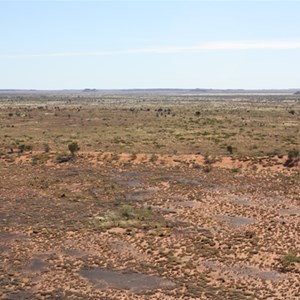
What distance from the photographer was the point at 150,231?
21828 millimetres

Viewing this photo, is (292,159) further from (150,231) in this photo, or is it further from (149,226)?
(150,231)

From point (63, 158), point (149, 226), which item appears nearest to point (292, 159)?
point (149, 226)

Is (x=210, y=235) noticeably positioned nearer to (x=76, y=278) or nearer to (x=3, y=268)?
(x=76, y=278)

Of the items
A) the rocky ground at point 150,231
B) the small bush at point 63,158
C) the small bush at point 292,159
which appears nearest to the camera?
the rocky ground at point 150,231

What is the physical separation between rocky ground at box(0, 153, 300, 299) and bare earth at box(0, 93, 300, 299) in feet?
0.18

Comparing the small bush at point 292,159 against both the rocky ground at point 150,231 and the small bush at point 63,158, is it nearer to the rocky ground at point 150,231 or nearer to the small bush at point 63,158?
the rocky ground at point 150,231

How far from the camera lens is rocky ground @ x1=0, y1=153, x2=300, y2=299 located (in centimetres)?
1623

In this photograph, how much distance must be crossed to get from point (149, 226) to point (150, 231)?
76 centimetres

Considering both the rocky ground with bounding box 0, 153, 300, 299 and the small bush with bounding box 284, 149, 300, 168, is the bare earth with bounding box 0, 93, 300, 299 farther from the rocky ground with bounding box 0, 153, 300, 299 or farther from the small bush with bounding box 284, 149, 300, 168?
the small bush with bounding box 284, 149, 300, 168

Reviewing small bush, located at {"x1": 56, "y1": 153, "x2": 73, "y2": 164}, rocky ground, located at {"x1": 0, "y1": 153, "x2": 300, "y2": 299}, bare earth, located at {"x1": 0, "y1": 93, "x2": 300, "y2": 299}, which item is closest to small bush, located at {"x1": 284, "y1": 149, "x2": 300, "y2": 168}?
bare earth, located at {"x1": 0, "y1": 93, "x2": 300, "y2": 299}

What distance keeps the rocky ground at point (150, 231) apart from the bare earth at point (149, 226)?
0.06m

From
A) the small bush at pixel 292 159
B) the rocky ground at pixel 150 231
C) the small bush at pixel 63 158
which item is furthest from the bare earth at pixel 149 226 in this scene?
the small bush at pixel 292 159

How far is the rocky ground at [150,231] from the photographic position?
16.2m

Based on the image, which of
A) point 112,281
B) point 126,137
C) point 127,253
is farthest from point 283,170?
point 126,137
